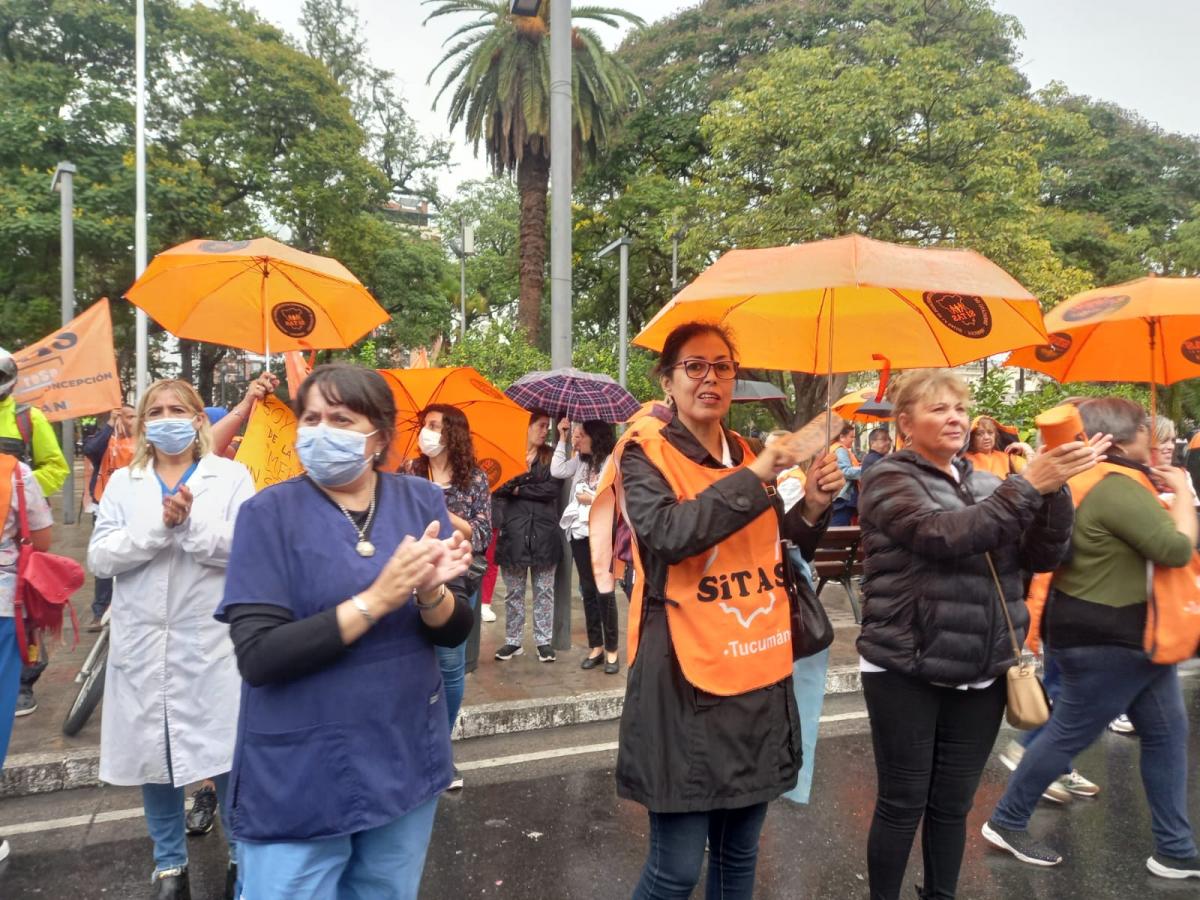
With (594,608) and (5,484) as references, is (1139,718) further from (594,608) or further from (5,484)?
(5,484)

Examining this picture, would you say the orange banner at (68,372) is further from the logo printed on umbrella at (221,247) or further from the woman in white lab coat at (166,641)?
the woman in white lab coat at (166,641)

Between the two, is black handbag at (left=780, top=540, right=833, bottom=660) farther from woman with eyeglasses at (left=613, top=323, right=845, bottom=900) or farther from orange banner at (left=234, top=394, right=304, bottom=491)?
orange banner at (left=234, top=394, right=304, bottom=491)

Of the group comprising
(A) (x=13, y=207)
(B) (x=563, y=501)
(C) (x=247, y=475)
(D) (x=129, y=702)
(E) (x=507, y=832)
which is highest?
(A) (x=13, y=207)

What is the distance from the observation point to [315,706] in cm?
179

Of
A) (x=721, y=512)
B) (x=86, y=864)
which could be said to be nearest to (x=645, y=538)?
(x=721, y=512)

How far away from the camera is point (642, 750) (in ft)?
7.18

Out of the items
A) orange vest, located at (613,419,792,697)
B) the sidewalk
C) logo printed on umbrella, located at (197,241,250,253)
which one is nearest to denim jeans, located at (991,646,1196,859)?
orange vest, located at (613,419,792,697)

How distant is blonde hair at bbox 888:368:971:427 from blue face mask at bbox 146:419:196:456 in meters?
2.59

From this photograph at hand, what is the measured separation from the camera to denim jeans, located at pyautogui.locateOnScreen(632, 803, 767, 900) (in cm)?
220

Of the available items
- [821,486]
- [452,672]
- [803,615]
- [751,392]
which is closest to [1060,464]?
[821,486]

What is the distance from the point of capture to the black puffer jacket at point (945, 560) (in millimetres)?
2490

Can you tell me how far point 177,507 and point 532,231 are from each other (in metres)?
19.3

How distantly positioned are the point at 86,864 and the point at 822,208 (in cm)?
1709

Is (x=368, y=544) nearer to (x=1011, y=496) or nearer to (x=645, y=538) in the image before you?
(x=645, y=538)
